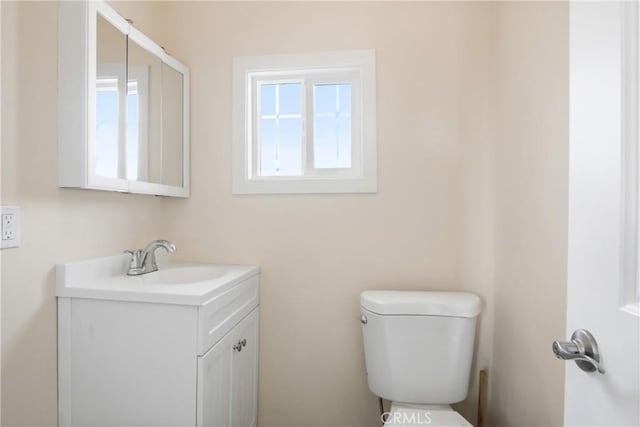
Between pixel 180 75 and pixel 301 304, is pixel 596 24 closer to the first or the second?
pixel 301 304

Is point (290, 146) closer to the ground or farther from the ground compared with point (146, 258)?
farther from the ground

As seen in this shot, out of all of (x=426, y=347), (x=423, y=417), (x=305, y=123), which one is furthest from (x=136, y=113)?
(x=423, y=417)

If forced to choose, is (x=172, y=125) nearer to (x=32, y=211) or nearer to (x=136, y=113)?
(x=136, y=113)

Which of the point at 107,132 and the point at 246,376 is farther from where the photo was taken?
the point at 246,376

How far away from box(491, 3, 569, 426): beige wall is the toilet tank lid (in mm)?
173

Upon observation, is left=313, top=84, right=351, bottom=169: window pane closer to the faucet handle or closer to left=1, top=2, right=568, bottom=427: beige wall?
left=1, top=2, right=568, bottom=427: beige wall

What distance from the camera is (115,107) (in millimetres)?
1236

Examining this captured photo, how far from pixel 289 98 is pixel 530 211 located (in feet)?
4.08

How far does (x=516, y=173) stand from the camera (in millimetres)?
→ 1276

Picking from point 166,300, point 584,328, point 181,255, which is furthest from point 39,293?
point 584,328


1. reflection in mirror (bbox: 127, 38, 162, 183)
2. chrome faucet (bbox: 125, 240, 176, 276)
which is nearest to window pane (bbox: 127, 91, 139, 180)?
reflection in mirror (bbox: 127, 38, 162, 183)

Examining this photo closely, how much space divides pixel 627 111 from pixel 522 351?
1.05m

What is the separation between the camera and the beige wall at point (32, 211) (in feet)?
3.19

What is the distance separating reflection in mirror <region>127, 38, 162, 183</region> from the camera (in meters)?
1.32
